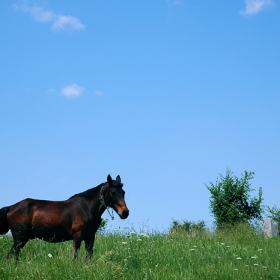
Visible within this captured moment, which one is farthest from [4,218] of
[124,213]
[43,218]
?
[124,213]

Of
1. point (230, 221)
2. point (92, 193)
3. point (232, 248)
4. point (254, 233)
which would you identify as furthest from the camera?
point (230, 221)

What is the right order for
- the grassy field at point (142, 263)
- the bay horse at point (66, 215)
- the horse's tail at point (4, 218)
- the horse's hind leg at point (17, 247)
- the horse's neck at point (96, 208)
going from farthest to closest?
the horse's tail at point (4, 218), the horse's hind leg at point (17, 247), the horse's neck at point (96, 208), the bay horse at point (66, 215), the grassy field at point (142, 263)

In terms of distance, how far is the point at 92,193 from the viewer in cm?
1118

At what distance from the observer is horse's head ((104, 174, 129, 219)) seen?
413 inches

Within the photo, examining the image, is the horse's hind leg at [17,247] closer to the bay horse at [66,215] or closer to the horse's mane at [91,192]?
the bay horse at [66,215]

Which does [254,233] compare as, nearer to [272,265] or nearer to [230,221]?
[230,221]

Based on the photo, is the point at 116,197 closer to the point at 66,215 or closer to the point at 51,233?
the point at 66,215

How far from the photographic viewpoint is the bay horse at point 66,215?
10.7m

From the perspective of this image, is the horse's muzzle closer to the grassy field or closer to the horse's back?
the grassy field

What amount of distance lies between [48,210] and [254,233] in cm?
1247

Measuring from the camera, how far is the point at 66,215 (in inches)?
440

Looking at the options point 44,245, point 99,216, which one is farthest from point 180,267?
point 44,245

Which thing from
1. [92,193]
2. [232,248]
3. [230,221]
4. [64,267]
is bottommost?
[64,267]

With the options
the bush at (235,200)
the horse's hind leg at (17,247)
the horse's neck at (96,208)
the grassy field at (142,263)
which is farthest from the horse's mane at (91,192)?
the bush at (235,200)
